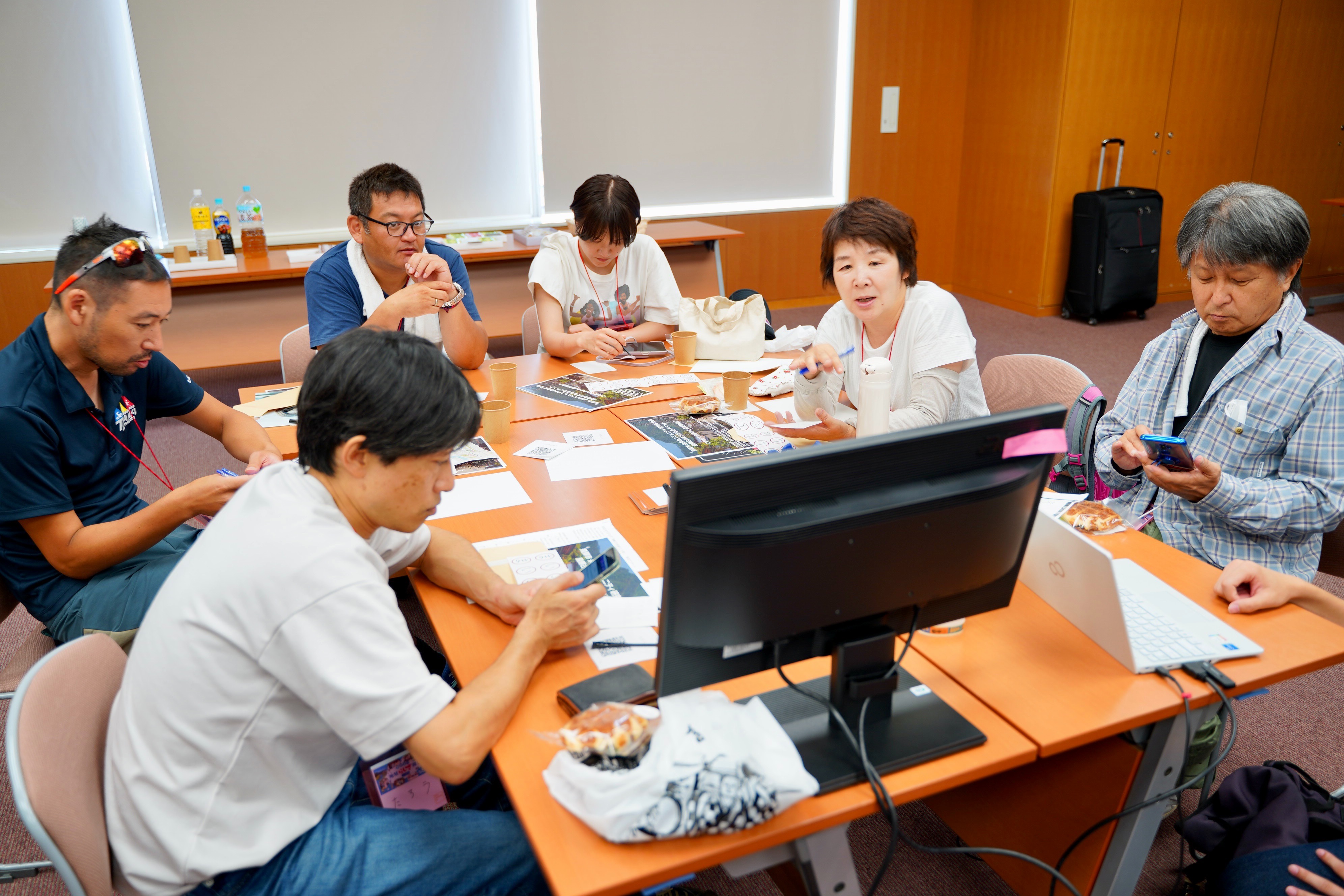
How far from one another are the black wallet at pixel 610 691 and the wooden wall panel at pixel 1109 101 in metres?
5.74

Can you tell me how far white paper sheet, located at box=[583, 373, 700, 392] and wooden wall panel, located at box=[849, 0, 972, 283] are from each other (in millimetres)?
4354

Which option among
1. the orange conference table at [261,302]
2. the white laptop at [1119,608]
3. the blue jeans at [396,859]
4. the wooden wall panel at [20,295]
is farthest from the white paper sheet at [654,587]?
the wooden wall panel at [20,295]

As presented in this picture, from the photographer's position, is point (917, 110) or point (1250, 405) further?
point (917, 110)

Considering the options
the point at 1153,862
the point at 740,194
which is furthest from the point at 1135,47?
the point at 1153,862

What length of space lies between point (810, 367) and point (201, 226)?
3.84m

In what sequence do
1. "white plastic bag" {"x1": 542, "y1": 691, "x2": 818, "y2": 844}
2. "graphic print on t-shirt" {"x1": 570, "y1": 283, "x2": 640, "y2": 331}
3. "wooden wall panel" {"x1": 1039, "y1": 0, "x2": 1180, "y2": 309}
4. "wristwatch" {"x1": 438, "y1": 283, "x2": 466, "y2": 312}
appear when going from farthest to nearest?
1. "wooden wall panel" {"x1": 1039, "y1": 0, "x2": 1180, "y2": 309}
2. "graphic print on t-shirt" {"x1": 570, "y1": 283, "x2": 640, "y2": 331}
3. "wristwatch" {"x1": 438, "y1": 283, "x2": 466, "y2": 312}
4. "white plastic bag" {"x1": 542, "y1": 691, "x2": 818, "y2": 844}

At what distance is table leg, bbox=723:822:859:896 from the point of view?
1037 millimetres

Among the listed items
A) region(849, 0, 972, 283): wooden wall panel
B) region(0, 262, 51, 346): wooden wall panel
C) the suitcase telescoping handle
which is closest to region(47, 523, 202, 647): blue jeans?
region(0, 262, 51, 346): wooden wall panel

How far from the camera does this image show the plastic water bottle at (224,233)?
456cm

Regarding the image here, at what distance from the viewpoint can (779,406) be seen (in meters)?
2.47

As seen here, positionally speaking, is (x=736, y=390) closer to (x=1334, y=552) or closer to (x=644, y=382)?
(x=644, y=382)

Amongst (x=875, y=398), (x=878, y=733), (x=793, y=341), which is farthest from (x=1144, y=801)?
(x=793, y=341)

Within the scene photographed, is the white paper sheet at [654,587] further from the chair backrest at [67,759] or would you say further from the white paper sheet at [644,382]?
the white paper sheet at [644,382]

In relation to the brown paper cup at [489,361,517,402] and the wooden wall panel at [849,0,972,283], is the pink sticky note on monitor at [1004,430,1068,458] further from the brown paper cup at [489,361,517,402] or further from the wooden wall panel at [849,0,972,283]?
the wooden wall panel at [849,0,972,283]
